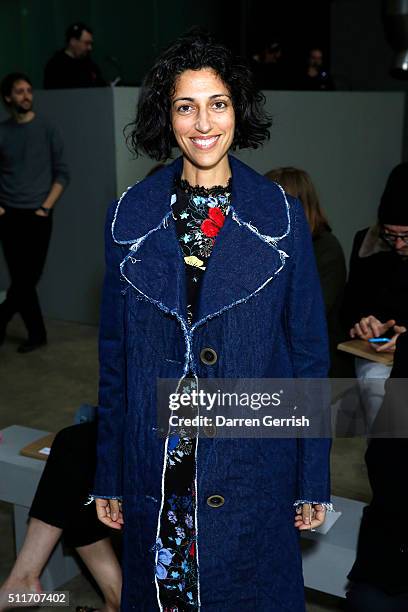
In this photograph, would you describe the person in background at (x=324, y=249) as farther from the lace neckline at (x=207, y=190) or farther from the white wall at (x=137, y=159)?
the white wall at (x=137, y=159)

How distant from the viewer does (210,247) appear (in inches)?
59.5

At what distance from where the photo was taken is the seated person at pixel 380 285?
300 centimetres

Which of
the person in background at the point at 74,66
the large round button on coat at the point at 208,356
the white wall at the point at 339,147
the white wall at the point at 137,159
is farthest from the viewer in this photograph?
the white wall at the point at 339,147

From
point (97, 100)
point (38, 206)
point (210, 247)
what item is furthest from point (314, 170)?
point (210, 247)

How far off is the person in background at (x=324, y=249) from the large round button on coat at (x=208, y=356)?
1918mm

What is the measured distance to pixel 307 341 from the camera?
1.48 m

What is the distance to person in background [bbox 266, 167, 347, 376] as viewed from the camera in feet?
10.8

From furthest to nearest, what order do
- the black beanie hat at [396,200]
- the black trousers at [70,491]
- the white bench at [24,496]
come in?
1. the black beanie hat at [396,200]
2. the white bench at [24,496]
3. the black trousers at [70,491]

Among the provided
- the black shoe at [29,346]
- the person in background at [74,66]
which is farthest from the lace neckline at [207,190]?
the person in background at [74,66]

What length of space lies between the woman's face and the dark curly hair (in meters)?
0.02

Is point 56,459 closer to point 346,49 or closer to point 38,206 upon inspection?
point 38,206

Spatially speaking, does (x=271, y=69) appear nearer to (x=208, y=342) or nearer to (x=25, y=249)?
(x=25, y=249)

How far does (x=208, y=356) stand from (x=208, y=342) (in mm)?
25

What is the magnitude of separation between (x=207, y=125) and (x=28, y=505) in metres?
1.50
